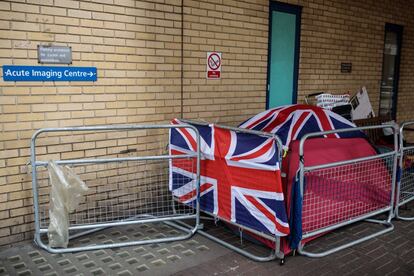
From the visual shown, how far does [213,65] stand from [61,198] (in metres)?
2.63

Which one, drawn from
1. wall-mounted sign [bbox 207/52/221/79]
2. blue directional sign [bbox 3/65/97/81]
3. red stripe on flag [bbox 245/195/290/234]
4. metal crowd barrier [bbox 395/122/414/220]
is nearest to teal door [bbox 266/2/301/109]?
wall-mounted sign [bbox 207/52/221/79]

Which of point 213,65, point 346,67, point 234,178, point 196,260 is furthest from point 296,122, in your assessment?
point 346,67

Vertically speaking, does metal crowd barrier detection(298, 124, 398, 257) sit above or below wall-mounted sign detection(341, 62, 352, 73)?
below

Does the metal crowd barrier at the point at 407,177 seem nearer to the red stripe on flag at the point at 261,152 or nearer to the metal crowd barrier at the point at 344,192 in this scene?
the metal crowd barrier at the point at 344,192

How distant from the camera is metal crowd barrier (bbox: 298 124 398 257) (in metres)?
4.09

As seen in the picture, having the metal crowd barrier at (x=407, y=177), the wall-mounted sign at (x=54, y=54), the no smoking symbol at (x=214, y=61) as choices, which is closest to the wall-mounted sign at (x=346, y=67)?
the metal crowd barrier at (x=407, y=177)

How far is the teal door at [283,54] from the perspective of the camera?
636 centimetres

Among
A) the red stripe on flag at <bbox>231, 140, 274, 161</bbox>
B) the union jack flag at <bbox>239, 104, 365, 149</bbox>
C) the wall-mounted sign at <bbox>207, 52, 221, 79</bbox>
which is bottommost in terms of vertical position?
the red stripe on flag at <bbox>231, 140, 274, 161</bbox>

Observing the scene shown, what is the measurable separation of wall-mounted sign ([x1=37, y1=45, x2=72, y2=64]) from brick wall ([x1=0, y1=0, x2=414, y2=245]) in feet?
0.22

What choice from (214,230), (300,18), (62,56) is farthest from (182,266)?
(300,18)

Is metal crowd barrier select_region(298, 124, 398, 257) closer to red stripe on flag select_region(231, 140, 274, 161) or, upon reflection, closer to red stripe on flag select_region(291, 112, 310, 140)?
red stripe on flag select_region(231, 140, 274, 161)

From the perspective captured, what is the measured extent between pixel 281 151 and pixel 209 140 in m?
0.94

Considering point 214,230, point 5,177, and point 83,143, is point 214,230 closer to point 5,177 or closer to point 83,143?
point 83,143

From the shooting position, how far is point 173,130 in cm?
484
